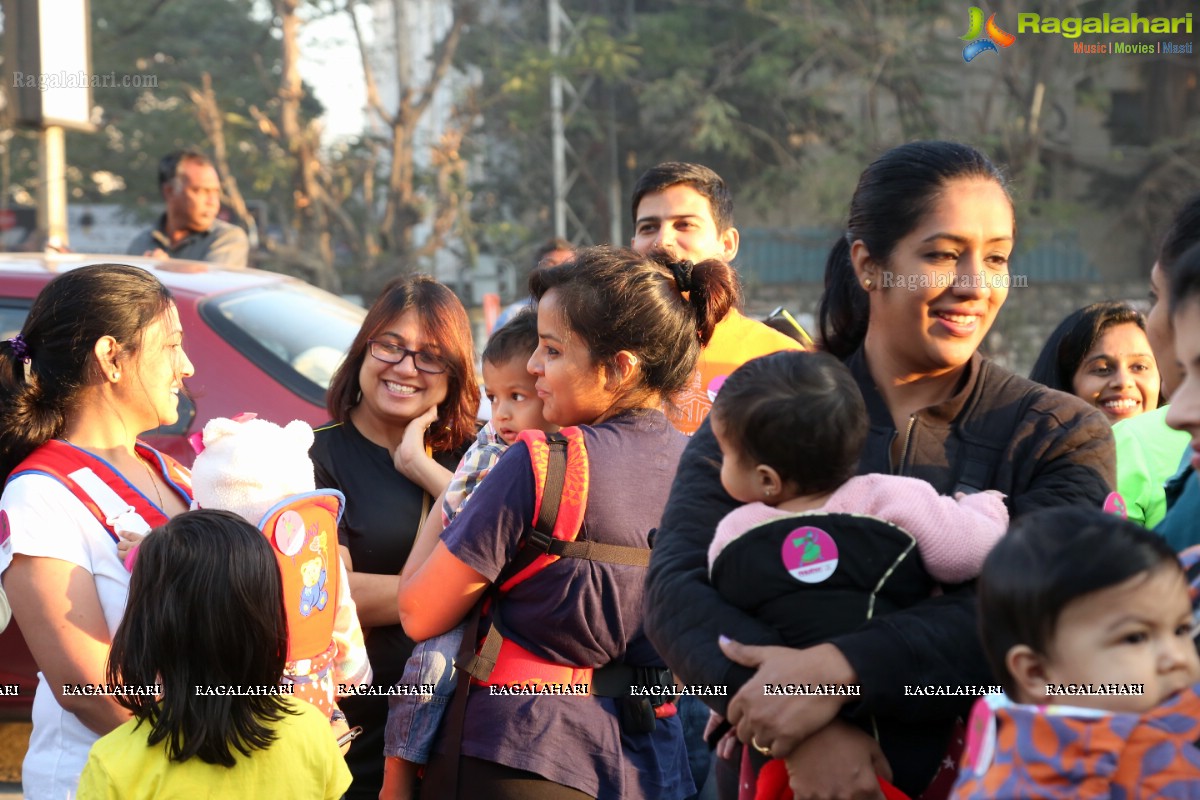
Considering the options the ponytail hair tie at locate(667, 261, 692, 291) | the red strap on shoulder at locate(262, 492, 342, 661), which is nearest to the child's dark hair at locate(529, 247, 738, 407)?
the ponytail hair tie at locate(667, 261, 692, 291)

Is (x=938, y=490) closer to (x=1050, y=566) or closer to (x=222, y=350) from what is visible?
(x=1050, y=566)

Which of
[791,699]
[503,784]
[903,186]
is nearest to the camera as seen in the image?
[791,699]

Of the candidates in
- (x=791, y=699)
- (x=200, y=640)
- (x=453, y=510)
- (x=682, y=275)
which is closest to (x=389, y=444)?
(x=453, y=510)

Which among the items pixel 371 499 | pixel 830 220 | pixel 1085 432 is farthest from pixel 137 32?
pixel 1085 432

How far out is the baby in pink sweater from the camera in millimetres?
2039

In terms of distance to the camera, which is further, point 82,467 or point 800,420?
point 82,467

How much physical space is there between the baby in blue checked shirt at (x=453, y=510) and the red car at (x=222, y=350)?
1629 millimetres

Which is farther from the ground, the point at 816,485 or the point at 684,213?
the point at 684,213

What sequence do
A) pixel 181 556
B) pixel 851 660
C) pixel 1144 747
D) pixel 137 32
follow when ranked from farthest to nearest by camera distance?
pixel 137 32
pixel 181 556
pixel 851 660
pixel 1144 747

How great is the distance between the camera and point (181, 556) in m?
2.48

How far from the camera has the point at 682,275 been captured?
307 centimetres

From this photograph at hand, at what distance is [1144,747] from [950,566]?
0.49 meters

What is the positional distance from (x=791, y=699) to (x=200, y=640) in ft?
3.99

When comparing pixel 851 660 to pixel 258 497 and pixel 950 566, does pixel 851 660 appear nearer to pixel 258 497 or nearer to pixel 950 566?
pixel 950 566
